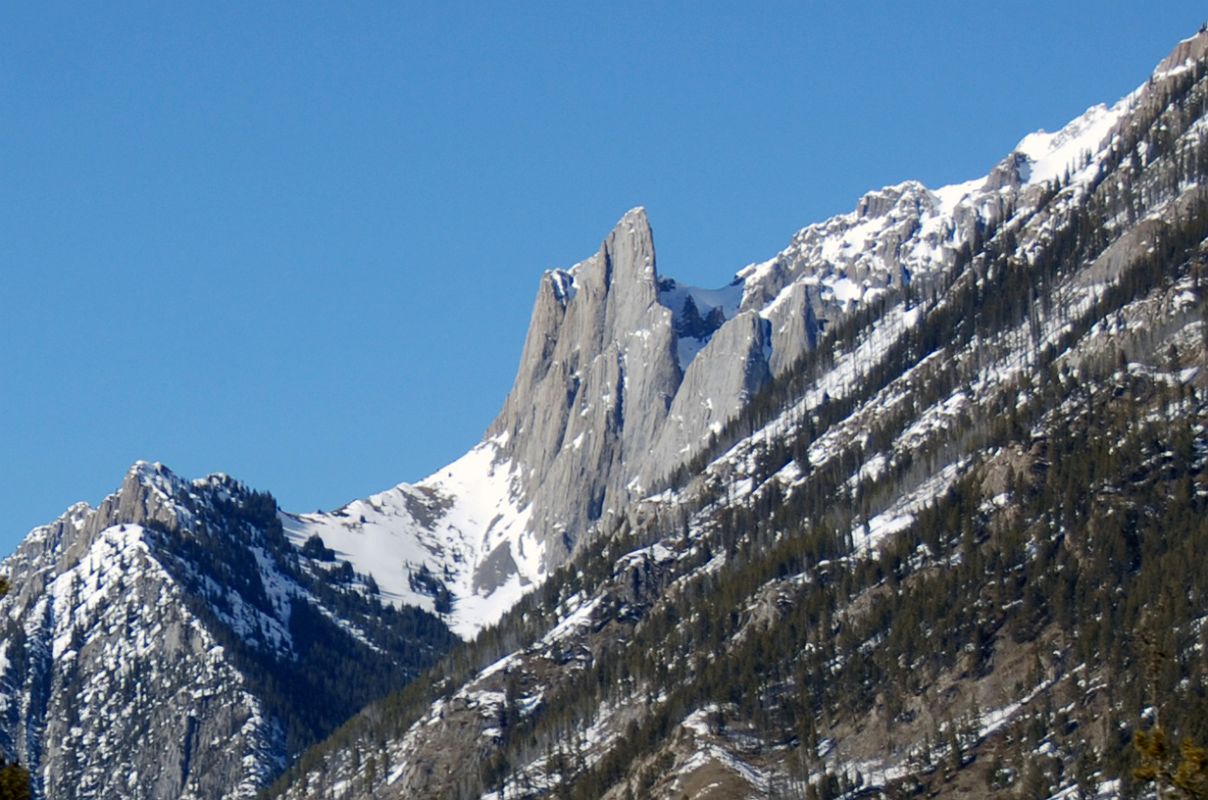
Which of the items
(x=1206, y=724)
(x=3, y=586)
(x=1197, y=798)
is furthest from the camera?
(x=1206, y=724)

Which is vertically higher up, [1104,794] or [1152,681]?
[1104,794]

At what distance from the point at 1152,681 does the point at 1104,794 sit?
130 metres

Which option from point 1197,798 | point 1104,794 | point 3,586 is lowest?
point 1197,798

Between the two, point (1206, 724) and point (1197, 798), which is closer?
Result: point (1197, 798)

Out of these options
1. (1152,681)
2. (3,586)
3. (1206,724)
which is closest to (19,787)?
(3,586)

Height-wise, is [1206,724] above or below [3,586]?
above

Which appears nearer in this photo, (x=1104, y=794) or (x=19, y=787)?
(x=19, y=787)

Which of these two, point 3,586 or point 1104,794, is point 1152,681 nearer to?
point 3,586

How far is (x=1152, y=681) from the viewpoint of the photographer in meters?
72.0

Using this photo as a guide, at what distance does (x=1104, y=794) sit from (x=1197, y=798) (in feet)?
427

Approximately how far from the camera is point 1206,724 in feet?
634

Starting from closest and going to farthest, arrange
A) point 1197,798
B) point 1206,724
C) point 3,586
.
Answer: point 3,586 → point 1197,798 → point 1206,724

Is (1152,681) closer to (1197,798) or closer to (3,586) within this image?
(1197,798)

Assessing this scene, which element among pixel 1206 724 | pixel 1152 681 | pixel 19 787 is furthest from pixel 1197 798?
pixel 1206 724
